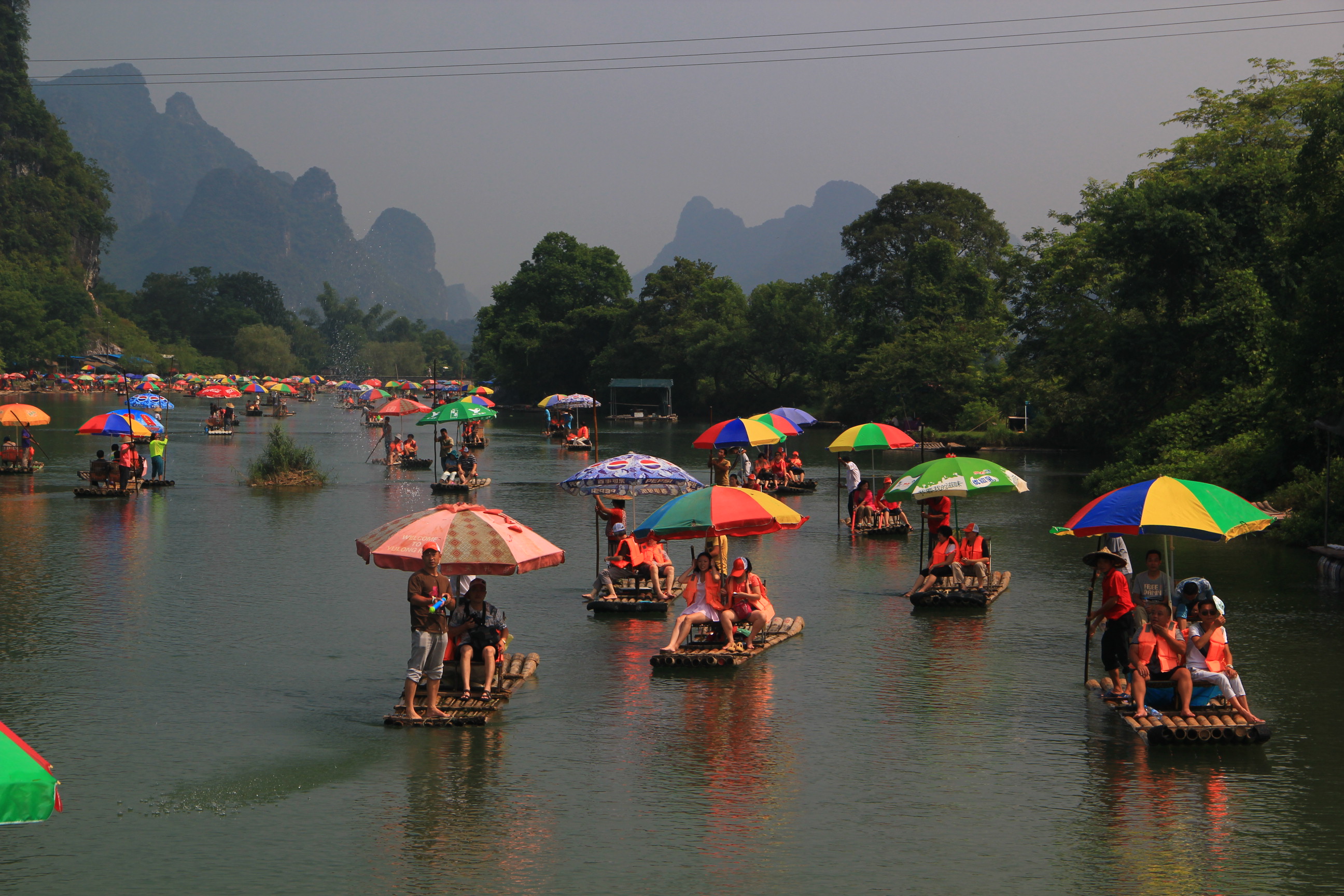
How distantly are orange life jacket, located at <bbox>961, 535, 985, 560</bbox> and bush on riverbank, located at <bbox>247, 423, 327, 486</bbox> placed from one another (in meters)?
24.2

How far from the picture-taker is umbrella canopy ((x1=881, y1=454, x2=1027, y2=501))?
18.2 m

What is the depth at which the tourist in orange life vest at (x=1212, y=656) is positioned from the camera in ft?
36.8

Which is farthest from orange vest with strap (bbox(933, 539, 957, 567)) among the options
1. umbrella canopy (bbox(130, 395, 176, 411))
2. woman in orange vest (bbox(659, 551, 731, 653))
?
umbrella canopy (bbox(130, 395, 176, 411))

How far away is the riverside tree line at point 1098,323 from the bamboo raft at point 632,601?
12987mm

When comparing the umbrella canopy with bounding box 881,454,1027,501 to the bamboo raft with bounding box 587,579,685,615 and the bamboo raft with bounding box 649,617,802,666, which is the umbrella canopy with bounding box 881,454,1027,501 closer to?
the bamboo raft with bounding box 649,617,802,666

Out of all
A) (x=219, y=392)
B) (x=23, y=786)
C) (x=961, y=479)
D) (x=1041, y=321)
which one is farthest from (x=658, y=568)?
(x=219, y=392)

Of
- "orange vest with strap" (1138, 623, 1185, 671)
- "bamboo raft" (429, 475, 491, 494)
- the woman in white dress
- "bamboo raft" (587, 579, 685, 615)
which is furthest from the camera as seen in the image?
"bamboo raft" (429, 475, 491, 494)

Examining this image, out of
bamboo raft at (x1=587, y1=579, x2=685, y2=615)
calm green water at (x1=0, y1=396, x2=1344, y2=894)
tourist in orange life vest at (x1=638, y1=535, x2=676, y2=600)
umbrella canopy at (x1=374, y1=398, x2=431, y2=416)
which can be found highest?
umbrella canopy at (x1=374, y1=398, x2=431, y2=416)

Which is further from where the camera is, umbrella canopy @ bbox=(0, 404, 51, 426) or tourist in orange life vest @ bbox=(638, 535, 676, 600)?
umbrella canopy @ bbox=(0, 404, 51, 426)

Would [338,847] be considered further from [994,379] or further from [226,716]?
[994,379]

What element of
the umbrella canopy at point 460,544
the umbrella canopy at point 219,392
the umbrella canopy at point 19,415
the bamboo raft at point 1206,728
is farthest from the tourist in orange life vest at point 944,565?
the umbrella canopy at point 219,392

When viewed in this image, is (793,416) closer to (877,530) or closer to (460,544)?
(877,530)

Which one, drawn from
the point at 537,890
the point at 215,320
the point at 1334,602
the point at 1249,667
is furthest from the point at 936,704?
the point at 215,320

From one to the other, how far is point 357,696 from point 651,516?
438 centimetres
